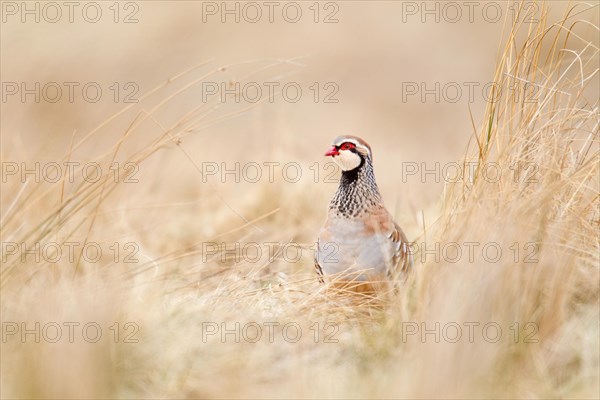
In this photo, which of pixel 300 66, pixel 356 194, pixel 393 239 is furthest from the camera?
pixel 300 66

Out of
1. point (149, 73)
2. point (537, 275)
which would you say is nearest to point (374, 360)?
point (537, 275)

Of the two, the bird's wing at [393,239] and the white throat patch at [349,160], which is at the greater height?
the white throat patch at [349,160]

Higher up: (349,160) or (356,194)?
(349,160)

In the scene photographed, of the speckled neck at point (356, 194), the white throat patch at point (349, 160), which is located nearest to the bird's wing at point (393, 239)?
the speckled neck at point (356, 194)

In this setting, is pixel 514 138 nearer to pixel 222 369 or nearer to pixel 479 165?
pixel 479 165

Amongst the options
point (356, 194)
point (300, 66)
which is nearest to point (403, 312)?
point (356, 194)

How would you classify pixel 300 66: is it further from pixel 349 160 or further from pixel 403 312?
pixel 403 312

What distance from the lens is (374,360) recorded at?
12.4 ft

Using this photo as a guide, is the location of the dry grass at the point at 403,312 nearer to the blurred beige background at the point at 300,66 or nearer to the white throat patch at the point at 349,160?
the white throat patch at the point at 349,160

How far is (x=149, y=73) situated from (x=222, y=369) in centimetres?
1010

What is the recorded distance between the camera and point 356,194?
5.13 m

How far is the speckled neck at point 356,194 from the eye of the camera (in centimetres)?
509

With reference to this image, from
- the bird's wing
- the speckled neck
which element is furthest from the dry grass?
the speckled neck

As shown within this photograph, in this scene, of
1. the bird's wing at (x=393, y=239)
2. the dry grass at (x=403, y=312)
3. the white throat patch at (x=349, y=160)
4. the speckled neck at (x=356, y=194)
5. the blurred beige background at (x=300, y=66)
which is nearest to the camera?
the dry grass at (x=403, y=312)
